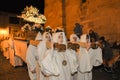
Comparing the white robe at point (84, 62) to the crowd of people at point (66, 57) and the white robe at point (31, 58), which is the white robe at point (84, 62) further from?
the white robe at point (31, 58)

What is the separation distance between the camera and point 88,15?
34.8ft

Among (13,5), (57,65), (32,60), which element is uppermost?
(13,5)

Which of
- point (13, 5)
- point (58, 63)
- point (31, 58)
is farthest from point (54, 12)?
point (13, 5)

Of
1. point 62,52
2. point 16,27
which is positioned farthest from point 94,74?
point 16,27

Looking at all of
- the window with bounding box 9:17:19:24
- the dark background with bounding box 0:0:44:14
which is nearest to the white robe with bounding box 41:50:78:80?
the dark background with bounding box 0:0:44:14

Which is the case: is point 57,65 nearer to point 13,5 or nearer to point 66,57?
point 66,57

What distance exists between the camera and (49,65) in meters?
4.35

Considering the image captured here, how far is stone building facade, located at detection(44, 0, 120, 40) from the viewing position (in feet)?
→ 28.8

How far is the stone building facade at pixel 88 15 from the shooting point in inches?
346

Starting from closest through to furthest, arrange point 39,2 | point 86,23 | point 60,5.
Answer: point 86,23
point 60,5
point 39,2

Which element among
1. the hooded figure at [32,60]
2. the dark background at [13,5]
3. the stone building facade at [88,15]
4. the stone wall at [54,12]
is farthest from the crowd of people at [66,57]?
the dark background at [13,5]

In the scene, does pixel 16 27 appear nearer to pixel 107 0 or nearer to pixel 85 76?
pixel 107 0

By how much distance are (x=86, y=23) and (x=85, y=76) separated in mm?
5463

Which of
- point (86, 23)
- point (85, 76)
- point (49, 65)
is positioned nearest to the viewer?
point (49, 65)
